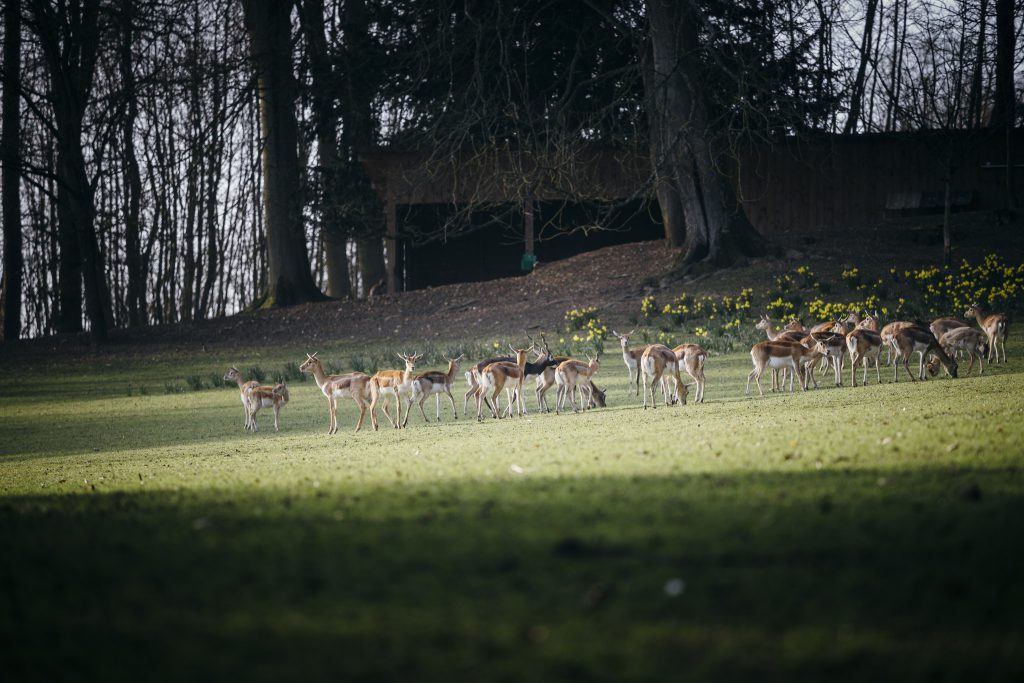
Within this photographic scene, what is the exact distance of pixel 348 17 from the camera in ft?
127

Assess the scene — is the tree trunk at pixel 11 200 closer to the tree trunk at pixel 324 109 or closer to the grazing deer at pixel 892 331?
the tree trunk at pixel 324 109

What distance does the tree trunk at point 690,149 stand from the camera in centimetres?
2734

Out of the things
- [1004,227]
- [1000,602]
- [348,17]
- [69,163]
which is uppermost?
[348,17]

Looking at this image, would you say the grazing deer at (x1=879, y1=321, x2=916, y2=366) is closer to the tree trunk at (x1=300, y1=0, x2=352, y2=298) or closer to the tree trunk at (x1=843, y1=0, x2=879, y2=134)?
the tree trunk at (x1=843, y1=0, x2=879, y2=134)

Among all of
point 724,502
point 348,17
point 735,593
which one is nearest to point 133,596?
point 735,593

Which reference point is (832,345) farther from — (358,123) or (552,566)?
(358,123)

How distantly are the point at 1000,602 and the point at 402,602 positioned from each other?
7.74ft

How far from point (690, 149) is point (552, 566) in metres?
24.9

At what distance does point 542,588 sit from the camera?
4.52 m

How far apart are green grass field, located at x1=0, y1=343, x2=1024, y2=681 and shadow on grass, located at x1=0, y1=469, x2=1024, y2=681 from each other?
0.05 ft

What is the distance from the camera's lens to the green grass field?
3773mm

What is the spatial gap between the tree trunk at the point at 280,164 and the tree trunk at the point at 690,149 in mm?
13436

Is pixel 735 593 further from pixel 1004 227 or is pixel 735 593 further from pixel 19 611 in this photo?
pixel 1004 227

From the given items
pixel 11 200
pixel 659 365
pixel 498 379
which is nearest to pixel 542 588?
pixel 659 365
